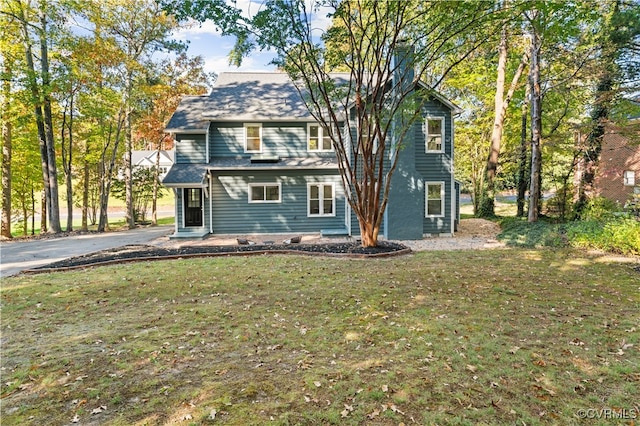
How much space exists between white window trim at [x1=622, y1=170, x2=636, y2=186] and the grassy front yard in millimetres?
19312

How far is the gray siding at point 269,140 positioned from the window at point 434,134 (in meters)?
4.49

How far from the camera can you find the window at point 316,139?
16.7 metres

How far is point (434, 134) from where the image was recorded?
1496 cm

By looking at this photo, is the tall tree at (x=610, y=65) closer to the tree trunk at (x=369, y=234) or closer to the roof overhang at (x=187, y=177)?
the tree trunk at (x=369, y=234)

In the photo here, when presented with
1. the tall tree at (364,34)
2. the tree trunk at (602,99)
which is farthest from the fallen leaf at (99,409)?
the tree trunk at (602,99)

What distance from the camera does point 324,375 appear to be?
12.2ft

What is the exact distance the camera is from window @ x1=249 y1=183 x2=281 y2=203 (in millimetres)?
15961

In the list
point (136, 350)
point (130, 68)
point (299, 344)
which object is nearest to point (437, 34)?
point (299, 344)

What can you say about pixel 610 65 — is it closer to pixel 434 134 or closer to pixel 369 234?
pixel 434 134

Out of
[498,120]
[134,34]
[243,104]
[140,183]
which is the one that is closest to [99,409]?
[243,104]

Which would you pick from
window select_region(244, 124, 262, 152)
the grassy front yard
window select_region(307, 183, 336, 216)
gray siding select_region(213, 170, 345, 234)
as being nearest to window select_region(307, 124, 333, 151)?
gray siding select_region(213, 170, 345, 234)

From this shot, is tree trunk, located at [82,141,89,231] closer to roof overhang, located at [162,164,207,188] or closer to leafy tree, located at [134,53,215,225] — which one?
leafy tree, located at [134,53,215,225]

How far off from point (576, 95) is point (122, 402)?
20519mm

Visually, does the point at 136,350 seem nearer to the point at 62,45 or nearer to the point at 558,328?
the point at 558,328
